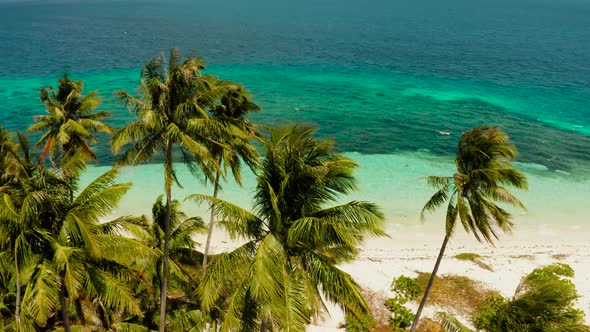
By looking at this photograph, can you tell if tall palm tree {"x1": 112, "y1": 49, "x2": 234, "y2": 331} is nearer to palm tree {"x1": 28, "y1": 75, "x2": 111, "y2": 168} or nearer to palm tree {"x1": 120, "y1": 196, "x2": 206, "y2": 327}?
palm tree {"x1": 120, "y1": 196, "x2": 206, "y2": 327}

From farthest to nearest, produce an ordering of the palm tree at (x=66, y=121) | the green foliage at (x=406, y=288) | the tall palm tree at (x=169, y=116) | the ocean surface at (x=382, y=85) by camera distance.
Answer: the ocean surface at (x=382, y=85) < the green foliage at (x=406, y=288) < the palm tree at (x=66, y=121) < the tall palm tree at (x=169, y=116)

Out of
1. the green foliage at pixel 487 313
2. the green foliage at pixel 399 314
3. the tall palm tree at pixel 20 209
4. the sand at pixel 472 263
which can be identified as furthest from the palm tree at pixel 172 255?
the green foliage at pixel 487 313

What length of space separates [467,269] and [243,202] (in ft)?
64.1

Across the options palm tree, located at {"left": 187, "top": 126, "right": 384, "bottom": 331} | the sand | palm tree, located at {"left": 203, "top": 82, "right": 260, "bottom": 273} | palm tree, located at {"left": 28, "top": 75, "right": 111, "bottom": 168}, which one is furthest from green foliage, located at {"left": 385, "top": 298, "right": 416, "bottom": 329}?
palm tree, located at {"left": 28, "top": 75, "right": 111, "bottom": 168}

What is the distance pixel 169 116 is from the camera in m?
12.7

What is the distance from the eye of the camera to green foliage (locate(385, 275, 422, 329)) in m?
20.0

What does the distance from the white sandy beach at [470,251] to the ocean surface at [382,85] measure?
2214 mm

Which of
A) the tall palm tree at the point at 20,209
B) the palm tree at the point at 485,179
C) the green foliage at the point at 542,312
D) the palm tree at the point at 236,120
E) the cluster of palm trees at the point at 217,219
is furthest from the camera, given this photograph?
the palm tree at the point at 236,120

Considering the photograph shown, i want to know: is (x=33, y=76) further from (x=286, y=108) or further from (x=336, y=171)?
(x=336, y=171)

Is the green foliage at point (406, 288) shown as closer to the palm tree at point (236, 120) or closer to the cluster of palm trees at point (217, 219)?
the cluster of palm trees at point (217, 219)

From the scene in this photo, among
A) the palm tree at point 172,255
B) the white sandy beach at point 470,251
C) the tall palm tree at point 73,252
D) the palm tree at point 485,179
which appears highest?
the palm tree at point 485,179

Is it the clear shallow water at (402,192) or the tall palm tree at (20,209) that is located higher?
the tall palm tree at (20,209)

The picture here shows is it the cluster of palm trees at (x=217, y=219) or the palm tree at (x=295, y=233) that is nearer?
the cluster of palm trees at (x=217, y=219)

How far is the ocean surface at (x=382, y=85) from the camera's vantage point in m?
40.8
